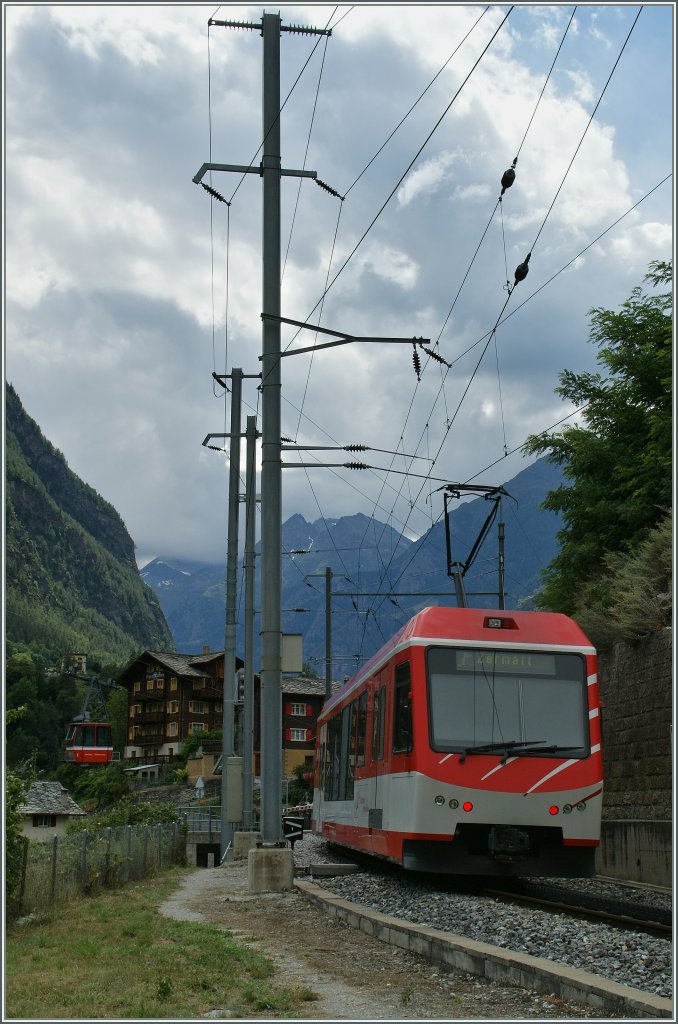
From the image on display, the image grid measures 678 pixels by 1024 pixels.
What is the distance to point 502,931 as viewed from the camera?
9.83 m

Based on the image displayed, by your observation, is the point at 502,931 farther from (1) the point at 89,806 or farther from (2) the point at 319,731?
(1) the point at 89,806

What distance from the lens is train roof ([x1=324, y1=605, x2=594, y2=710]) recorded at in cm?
1442

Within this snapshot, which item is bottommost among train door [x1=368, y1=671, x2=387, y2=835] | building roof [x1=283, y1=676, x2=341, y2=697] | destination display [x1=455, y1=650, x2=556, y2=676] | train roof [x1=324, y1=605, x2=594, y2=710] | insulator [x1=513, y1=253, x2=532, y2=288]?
building roof [x1=283, y1=676, x2=341, y2=697]

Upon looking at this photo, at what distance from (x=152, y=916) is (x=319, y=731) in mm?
13089

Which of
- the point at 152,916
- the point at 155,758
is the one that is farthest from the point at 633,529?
the point at 155,758

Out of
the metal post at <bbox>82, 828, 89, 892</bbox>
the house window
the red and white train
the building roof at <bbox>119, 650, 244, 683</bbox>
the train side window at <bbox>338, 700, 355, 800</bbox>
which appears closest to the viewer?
the red and white train

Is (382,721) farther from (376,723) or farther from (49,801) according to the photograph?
(49,801)

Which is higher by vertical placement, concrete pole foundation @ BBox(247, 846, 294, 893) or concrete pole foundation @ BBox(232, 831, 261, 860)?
concrete pole foundation @ BBox(247, 846, 294, 893)

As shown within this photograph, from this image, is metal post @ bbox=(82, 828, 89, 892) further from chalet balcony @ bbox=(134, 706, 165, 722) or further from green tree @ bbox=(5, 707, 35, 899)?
chalet balcony @ bbox=(134, 706, 165, 722)

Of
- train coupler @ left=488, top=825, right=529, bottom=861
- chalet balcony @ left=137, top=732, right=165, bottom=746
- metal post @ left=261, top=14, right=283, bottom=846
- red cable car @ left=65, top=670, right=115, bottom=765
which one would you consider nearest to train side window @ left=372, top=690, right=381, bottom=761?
metal post @ left=261, top=14, right=283, bottom=846

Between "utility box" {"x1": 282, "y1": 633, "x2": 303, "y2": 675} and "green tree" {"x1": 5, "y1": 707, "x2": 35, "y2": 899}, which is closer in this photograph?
"green tree" {"x1": 5, "y1": 707, "x2": 35, "y2": 899}

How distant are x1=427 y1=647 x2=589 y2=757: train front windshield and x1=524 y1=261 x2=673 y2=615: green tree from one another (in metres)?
13.5

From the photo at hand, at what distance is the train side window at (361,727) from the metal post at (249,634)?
1034 cm

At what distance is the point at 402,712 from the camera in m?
14.7
